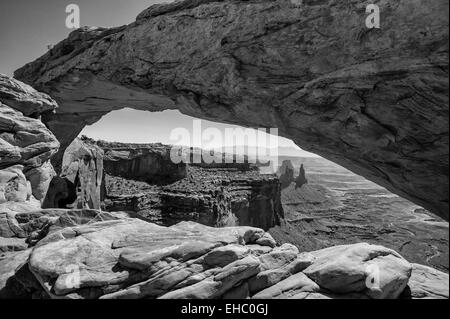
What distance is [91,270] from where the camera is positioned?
29.1ft

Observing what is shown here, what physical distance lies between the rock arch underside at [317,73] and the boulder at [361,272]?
4.10m

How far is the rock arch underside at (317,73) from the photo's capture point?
34.6ft

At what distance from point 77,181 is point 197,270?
80.6ft

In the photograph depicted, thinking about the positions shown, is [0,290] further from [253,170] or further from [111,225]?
[253,170]

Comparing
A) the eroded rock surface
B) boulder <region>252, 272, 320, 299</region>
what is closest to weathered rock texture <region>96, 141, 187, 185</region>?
the eroded rock surface

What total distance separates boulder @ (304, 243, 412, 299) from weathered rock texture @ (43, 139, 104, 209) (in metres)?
20.9

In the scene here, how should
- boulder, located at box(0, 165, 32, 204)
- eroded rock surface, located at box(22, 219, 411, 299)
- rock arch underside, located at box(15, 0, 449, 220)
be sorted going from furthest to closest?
boulder, located at box(0, 165, 32, 204)
rock arch underside, located at box(15, 0, 449, 220)
eroded rock surface, located at box(22, 219, 411, 299)

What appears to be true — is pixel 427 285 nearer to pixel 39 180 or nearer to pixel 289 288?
pixel 289 288

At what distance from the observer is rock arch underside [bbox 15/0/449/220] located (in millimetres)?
10539

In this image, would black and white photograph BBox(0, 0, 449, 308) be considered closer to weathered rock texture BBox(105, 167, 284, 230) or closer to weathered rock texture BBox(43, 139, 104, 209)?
weathered rock texture BBox(43, 139, 104, 209)

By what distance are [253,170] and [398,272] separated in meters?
84.2

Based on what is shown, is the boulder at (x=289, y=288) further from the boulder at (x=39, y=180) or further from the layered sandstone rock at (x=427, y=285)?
the boulder at (x=39, y=180)

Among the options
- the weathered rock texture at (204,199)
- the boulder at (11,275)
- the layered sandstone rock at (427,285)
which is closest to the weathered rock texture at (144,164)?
the weathered rock texture at (204,199)

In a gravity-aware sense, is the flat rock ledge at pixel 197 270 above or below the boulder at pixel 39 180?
below
